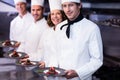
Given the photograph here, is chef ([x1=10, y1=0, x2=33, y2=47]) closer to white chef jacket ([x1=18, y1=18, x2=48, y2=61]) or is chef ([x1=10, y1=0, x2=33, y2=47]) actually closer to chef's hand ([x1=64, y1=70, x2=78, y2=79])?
white chef jacket ([x1=18, y1=18, x2=48, y2=61])

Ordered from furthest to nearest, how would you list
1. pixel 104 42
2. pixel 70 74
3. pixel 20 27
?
pixel 20 27
pixel 104 42
pixel 70 74

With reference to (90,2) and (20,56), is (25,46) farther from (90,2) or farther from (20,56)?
(90,2)

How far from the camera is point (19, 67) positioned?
2.02 m

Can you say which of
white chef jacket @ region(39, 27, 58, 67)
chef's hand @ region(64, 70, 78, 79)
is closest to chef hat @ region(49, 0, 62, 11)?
white chef jacket @ region(39, 27, 58, 67)

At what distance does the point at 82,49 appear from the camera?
1656mm

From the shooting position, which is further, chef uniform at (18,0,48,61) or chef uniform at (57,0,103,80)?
chef uniform at (18,0,48,61)

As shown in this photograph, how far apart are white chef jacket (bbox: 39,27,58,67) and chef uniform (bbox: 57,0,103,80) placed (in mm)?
249

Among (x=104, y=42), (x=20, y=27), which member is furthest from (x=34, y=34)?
(x=104, y=42)

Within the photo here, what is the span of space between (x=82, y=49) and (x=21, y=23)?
1548 mm

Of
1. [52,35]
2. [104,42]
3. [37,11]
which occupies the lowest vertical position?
[104,42]

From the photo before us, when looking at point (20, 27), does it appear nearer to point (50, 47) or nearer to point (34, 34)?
point (34, 34)

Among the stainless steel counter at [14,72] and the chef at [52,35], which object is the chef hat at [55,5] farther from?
the stainless steel counter at [14,72]

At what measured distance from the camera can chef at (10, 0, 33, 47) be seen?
300 centimetres

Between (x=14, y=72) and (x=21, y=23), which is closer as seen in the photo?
(x=14, y=72)
